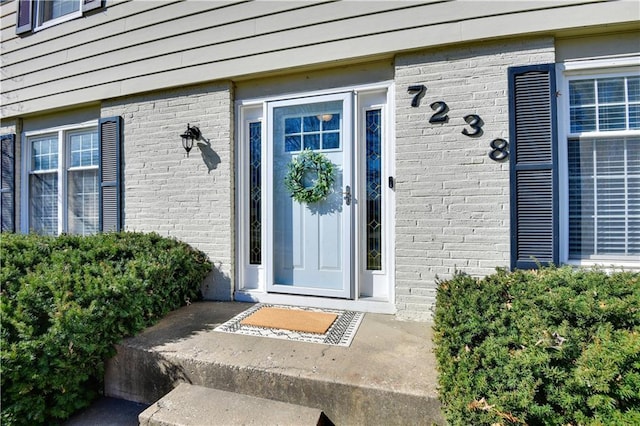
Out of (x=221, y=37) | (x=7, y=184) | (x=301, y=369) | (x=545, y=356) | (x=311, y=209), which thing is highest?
(x=221, y=37)

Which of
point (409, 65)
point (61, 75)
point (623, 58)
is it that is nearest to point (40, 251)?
point (61, 75)

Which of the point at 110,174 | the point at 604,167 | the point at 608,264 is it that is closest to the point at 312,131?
the point at 604,167

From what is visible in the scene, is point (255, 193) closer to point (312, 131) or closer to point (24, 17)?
point (312, 131)

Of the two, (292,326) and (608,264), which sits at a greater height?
(608,264)

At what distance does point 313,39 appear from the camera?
320 centimetres

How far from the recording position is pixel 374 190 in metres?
3.25

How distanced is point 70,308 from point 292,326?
1.66 m

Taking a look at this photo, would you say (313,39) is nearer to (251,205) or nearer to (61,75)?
(251,205)

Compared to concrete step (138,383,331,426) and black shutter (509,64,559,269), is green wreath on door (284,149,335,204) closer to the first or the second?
black shutter (509,64,559,269)

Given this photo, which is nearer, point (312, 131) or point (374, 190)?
point (374, 190)

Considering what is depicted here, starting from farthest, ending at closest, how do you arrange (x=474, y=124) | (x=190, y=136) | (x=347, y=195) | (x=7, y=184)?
(x=7, y=184)
(x=190, y=136)
(x=347, y=195)
(x=474, y=124)

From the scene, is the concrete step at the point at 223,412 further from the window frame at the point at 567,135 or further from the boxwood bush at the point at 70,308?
the window frame at the point at 567,135

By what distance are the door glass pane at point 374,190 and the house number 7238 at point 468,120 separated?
439 mm

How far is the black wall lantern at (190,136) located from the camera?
3.65 meters
